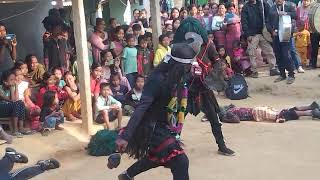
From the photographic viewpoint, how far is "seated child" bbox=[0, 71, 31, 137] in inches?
307

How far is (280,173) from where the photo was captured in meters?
5.92

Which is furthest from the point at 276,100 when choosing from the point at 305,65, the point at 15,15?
the point at 15,15

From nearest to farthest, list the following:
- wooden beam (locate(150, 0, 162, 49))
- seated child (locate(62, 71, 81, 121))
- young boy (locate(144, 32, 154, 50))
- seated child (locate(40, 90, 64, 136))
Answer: seated child (locate(40, 90, 64, 136)) < seated child (locate(62, 71, 81, 121)) < wooden beam (locate(150, 0, 162, 49)) < young boy (locate(144, 32, 154, 50))

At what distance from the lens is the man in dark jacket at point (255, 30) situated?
11.2m

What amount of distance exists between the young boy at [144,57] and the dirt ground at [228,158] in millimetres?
1598

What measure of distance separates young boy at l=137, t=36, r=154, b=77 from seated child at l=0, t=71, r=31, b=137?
2654 mm

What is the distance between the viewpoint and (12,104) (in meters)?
7.81

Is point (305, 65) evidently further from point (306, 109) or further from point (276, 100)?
point (306, 109)

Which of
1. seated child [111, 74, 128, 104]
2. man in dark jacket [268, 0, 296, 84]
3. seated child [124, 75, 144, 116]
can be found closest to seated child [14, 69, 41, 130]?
seated child [111, 74, 128, 104]

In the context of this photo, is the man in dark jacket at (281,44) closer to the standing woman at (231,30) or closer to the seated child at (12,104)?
the standing woman at (231,30)

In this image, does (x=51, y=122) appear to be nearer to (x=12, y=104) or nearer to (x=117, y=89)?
(x=12, y=104)

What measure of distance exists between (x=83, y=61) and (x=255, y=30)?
15.3 feet

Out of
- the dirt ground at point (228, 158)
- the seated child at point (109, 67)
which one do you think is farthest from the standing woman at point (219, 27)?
the dirt ground at point (228, 158)

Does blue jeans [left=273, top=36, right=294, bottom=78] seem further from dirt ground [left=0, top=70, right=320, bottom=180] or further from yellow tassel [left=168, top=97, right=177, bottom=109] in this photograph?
yellow tassel [left=168, top=97, right=177, bottom=109]
